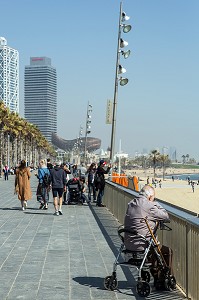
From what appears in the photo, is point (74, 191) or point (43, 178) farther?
point (74, 191)

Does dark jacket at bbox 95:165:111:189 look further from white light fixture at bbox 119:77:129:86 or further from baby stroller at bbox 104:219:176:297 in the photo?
baby stroller at bbox 104:219:176:297

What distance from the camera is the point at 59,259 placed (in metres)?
9.23

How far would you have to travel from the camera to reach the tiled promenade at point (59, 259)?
6.90 meters

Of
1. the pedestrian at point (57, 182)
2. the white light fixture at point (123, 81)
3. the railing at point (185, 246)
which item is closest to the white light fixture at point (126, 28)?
the white light fixture at point (123, 81)

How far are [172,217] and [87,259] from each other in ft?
7.67

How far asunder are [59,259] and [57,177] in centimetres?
744

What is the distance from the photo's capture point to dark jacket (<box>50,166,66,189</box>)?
1648 centimetres

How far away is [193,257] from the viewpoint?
6.43 meters

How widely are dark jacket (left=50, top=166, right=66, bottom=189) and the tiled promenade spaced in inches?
37.9

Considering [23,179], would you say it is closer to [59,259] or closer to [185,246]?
[59,259]

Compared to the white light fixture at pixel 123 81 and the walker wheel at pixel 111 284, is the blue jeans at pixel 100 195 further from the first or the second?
A: the walker wheel at pixel 111 284

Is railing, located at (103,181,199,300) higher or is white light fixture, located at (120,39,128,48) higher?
white light fixture, located at (120,39,128,48)

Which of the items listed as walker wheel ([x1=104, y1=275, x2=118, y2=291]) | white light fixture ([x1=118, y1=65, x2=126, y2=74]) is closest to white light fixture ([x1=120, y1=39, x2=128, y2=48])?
white light fixture ([x1=118, y1=65, x2=126, y2=74])

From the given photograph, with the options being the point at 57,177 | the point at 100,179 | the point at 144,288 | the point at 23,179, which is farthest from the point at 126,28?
the point at 144,288
